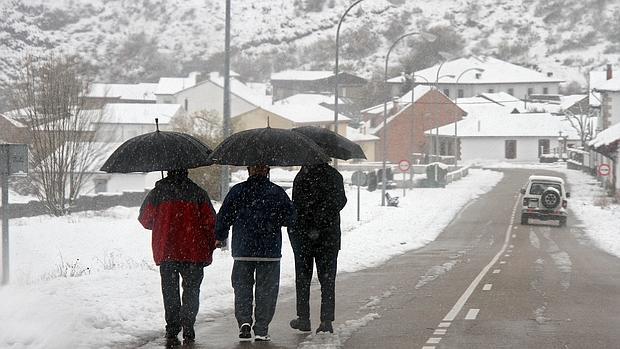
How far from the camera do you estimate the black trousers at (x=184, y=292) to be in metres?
11.3

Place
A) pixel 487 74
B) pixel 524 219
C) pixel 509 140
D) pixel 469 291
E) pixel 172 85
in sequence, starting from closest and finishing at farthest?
pixel 469 291, pixel 524 219, pixel 509 140, pixel 172 85, pixel 487 74

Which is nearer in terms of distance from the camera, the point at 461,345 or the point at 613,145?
the point at 461,345

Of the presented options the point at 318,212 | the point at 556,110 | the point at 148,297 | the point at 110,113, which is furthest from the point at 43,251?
the point at 556,110

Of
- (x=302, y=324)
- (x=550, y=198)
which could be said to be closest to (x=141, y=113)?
(x=550, y=198)

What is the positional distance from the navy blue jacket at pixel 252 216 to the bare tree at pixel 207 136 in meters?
39.7

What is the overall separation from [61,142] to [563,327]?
141 feet

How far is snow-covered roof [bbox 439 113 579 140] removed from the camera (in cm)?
11062

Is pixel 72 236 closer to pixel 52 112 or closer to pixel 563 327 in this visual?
pixel 52 112

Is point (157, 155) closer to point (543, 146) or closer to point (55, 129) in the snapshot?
point (55, 129)

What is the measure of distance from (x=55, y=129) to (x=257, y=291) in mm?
42893

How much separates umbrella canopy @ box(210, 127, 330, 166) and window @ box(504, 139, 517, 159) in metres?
102

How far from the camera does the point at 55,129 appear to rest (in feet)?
173

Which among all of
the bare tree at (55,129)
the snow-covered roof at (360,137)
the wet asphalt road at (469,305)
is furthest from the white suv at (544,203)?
the snow-covered roof at (360,137)

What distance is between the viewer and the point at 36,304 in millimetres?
12430
